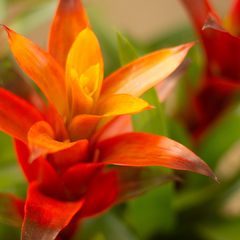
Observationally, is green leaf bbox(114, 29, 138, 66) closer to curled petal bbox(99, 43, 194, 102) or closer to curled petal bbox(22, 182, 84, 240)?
curled petal bbox(99, 43, 194, 102)

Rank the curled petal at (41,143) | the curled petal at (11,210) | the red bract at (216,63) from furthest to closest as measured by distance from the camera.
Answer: the red bract at (216,63) < the curled petal at (11,210) < the curled petal at (41,143)

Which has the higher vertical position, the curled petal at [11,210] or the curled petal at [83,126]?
the curled petal at [83,126]

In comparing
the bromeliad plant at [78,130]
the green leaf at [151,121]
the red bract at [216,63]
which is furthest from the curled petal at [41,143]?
the red bract at [216,63]

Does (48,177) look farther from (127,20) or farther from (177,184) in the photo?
(127,20)

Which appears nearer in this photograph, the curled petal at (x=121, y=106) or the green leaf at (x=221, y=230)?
the curled petal at (x=121, y=106)

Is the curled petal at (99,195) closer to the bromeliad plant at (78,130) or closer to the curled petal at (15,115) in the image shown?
the bromeliad plant at (78,130)

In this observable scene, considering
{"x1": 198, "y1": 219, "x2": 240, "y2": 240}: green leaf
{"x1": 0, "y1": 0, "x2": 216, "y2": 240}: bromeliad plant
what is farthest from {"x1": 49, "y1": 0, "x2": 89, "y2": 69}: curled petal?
{"x1": 198, "y1": 219, "x2": 240, "y2": 240}: green leaf
